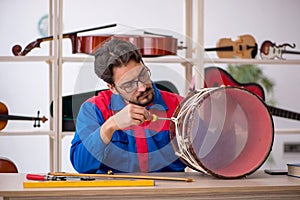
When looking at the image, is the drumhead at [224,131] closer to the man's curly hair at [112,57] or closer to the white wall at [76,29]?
the man's curly hair at [112,57]

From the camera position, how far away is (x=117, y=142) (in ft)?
5.91

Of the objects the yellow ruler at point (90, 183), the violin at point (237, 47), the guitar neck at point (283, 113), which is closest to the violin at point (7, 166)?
the violin at point (237, 47)

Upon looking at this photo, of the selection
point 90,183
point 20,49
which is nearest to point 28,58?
point 20,49

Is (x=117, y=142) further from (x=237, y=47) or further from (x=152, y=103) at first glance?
(x=237, y=47)

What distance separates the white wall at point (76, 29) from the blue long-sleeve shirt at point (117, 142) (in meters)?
1.67

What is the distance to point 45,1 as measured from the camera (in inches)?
148

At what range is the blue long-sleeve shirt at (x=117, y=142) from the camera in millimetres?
1774

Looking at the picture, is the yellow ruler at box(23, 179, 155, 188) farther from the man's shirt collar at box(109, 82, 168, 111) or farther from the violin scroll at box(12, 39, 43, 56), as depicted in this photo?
the violin scroll at box(12, 39, 43, 56)

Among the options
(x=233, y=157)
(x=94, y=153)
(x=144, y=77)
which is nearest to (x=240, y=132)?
(x=233, y=157)

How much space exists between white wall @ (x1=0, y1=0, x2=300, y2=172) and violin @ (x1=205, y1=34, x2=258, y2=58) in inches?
10.1

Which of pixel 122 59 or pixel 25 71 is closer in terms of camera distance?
pixel 122 59

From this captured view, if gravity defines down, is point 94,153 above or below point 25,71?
below

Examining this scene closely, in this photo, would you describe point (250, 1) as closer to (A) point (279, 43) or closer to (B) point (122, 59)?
(A) point (279, 43)

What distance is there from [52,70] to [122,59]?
1.67m
